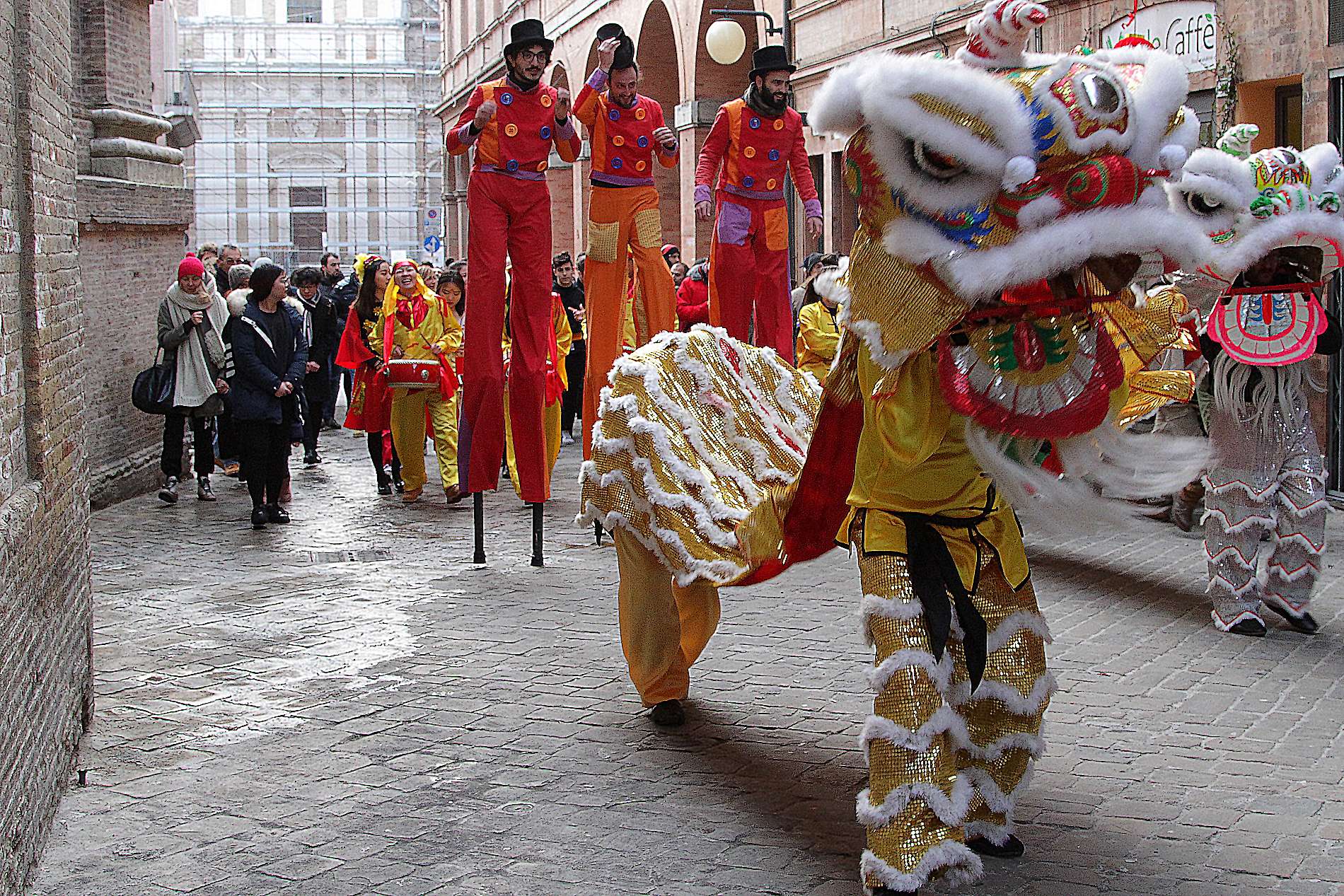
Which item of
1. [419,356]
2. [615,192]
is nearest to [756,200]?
[615,192]

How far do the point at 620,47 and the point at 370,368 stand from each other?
14.4ft

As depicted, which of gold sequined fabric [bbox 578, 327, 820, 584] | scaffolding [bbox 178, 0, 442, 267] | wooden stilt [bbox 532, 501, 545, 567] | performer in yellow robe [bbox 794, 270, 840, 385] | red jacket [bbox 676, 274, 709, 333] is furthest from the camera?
scaffolding [bbox 178, 0, 442, 267]

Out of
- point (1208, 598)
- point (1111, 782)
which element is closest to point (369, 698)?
point (1111, 782)

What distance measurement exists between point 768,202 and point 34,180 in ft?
18.1

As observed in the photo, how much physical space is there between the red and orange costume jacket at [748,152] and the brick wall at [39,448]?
4418mm

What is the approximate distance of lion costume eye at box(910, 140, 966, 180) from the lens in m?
3.91

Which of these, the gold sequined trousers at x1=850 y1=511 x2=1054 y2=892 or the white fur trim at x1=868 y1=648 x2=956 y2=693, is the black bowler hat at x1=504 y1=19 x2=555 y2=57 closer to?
the gold sequined trousers at x1=850 y1=511 x2=1054 y2=892

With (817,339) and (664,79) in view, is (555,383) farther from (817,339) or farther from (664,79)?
(664,79)

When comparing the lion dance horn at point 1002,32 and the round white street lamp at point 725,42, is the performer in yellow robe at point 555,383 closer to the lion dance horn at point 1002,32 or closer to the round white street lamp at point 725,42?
the round white street lamp at point 725,42

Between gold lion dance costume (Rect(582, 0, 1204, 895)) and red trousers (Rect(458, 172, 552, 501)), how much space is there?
4559mm

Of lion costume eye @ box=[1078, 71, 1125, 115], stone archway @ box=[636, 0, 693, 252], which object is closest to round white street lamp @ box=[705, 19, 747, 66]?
stone archway @ box=[636, 0, 693, 252]

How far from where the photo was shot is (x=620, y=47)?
8992 mm

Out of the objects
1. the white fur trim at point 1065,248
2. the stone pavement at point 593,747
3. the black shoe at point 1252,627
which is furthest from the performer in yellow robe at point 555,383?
the white fur trim at point 1065,248

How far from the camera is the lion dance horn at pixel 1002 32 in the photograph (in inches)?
157
